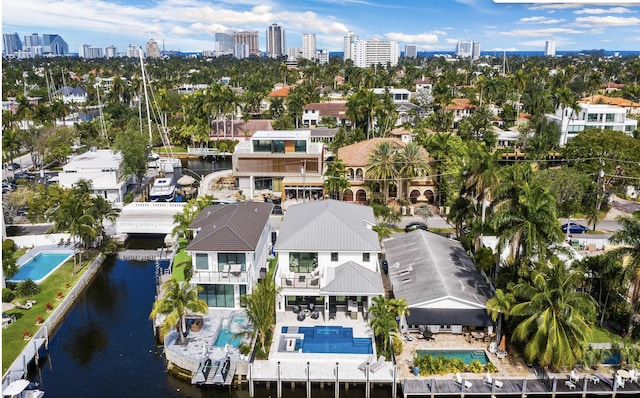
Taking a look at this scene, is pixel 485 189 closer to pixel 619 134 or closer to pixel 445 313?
pixel 445 313

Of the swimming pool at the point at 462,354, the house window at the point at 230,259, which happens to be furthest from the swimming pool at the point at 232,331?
the swimming pool at the point at 462,354

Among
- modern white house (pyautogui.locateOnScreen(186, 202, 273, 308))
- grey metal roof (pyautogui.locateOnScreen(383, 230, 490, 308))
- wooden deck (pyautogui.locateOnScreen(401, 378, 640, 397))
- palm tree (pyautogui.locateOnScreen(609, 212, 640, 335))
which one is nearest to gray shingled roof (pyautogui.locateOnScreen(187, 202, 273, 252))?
modern white house (pyautogui.locateOnScreen(186, 202, 273, 308))

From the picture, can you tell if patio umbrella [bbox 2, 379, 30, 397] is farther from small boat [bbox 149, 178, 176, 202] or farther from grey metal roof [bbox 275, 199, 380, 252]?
small boat [bbox 149, 178, 176, 202]

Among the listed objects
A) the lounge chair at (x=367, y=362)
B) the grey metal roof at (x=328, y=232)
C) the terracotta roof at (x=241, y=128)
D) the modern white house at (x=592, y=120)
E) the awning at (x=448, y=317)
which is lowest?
the lounge chair at (x=367, y=362)

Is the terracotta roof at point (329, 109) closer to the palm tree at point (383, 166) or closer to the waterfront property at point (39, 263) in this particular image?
the palm tree at point (383, 166)

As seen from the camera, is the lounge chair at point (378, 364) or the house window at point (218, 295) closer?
the lounge chair at point (378, 364)

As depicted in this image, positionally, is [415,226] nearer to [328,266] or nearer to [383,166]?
[383,166]
